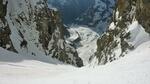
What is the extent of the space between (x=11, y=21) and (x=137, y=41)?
27.7m

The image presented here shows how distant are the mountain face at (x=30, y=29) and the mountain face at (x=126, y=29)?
1479cm

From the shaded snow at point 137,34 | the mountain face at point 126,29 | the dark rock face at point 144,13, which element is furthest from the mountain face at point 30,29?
the dark rock face at point 144,13

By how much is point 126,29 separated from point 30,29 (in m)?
24.4

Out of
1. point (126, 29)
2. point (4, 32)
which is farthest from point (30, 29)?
point (126, 29)

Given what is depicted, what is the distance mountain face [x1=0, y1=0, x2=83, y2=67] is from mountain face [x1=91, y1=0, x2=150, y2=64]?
48.5ft

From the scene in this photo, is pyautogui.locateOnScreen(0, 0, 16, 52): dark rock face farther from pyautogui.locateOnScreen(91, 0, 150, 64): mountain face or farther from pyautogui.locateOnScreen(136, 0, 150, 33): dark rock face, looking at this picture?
pyautogui.locateOnScreen(136, 0, 150, 33): dark rock face

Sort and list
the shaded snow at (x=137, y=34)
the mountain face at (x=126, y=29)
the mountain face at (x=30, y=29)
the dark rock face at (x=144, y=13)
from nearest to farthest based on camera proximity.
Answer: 1. the mountain face at (x=30, y=29)
2. the dark rock face at (x=144, y=13)
3. the shaded snow at (x=137, y=34)
4. the mountain face at (x=126, y=29)

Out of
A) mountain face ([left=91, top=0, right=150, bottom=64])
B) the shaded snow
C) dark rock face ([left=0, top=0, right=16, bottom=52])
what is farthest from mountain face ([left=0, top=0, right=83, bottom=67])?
the shaded snow

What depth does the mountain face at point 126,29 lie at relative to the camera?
284ft

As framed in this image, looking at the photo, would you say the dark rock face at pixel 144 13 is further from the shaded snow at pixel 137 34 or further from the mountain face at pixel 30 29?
the mountain face at pixel 30 29

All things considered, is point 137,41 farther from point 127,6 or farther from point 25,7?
point 25,7

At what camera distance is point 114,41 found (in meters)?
110

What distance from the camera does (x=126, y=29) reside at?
10106 centimetres

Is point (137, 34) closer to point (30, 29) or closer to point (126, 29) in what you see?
point (126, 29)
